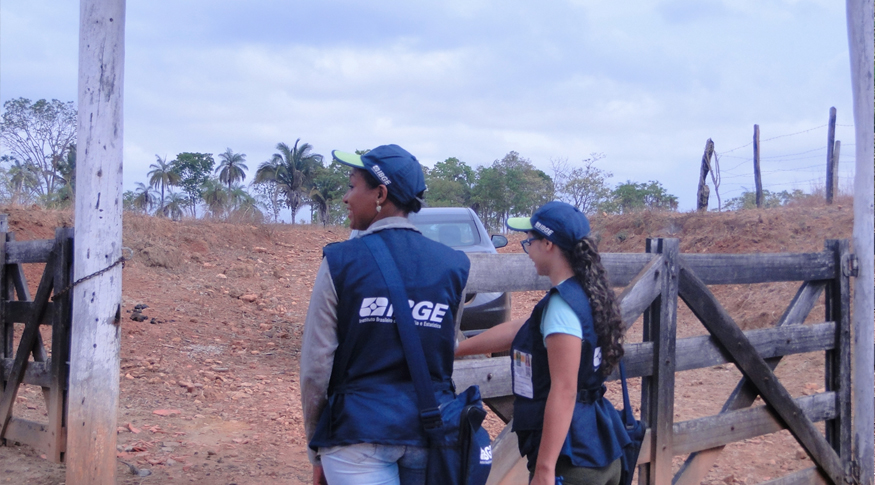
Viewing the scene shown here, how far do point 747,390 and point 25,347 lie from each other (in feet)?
16.4

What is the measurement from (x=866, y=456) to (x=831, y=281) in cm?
124

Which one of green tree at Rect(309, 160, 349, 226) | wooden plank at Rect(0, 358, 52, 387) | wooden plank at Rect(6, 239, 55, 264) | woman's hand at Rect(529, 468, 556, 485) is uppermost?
green tree at Rect(309, 160, 349, 226)

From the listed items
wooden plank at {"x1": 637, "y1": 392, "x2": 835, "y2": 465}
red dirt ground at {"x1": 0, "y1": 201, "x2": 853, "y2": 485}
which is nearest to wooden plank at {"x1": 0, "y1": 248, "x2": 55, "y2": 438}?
red dirt ground at {"x1": 0, "y1": 201, "x2": 853, "y2": 485}

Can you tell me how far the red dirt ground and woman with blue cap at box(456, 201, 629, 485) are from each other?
9.23 ft

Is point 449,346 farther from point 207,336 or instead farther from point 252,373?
point 207,336

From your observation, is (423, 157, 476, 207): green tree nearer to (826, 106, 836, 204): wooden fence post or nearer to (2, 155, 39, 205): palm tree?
(2, 155, 39, 205): palm tree

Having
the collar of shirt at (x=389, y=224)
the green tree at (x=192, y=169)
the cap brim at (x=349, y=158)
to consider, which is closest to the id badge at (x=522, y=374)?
the collar of shirt at (x=389, y=224)

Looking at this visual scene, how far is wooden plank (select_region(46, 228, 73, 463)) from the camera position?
443 cm

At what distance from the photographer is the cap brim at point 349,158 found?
196 cm

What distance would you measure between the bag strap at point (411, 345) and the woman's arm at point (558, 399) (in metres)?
0.47

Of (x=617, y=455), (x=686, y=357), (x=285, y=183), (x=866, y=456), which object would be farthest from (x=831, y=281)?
(x=285, y=183)

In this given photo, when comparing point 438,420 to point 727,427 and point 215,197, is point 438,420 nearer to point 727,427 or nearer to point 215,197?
point 727,427

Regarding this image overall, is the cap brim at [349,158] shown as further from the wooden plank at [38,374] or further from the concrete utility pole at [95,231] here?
the wooden plank at [38,374]

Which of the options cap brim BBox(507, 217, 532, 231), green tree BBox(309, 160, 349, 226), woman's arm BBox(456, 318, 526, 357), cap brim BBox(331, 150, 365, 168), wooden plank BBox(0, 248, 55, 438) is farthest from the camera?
green tree BBox(309, 160, 349, 226)
